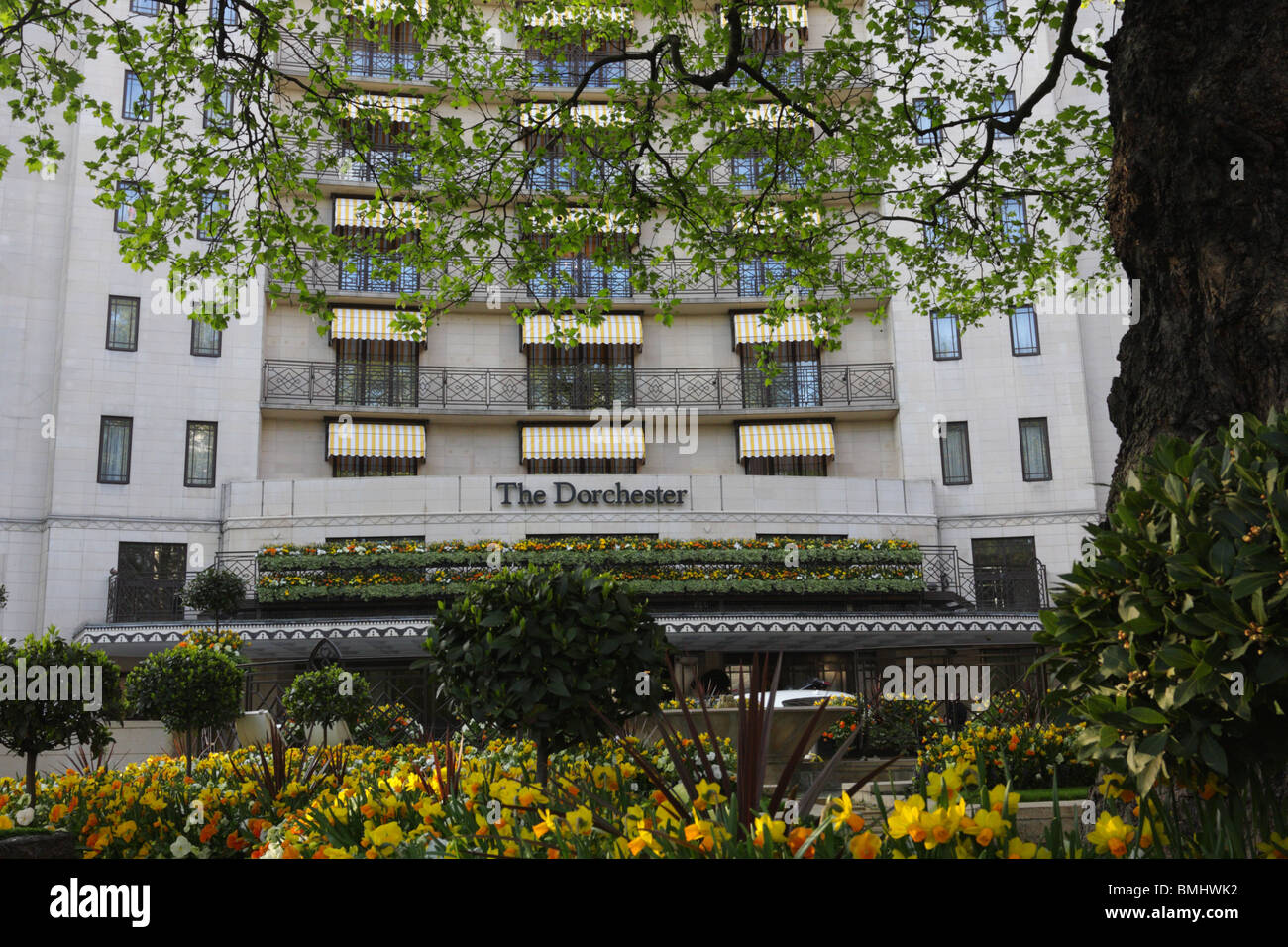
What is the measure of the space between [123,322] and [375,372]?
6962mm

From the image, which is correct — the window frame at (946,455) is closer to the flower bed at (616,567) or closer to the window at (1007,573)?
the window at (1007,573)

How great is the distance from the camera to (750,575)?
1053 inches

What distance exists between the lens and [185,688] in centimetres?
1123

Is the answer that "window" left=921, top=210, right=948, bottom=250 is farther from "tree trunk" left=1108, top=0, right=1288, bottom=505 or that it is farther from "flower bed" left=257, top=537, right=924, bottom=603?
"flower bed" left=257, top=537, right=924, bottom=603


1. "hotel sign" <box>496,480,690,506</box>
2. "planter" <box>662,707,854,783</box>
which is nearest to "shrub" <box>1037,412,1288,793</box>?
"planter" <box>662,707,854,783</box>

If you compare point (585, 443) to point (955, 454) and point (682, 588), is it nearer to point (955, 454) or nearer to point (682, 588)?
point (682, 588)

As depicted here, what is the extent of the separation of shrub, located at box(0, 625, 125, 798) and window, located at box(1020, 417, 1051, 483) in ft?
88.5

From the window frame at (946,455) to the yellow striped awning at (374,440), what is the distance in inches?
614

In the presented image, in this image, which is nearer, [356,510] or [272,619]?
[272,619]

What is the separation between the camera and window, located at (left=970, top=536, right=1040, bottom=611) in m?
28.7

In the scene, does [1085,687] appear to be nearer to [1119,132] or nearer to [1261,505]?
[1261,505]
